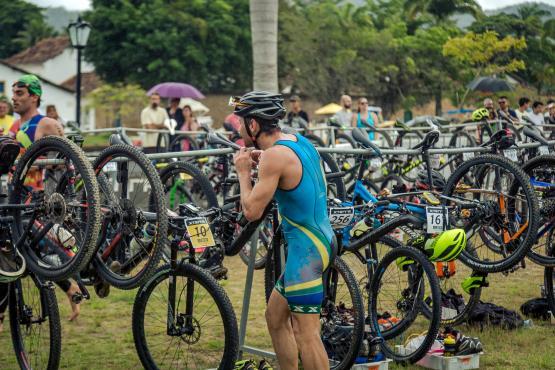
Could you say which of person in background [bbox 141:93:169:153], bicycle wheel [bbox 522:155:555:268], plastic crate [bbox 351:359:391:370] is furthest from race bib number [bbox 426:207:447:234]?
person in background [bbox 141:93:169:153]

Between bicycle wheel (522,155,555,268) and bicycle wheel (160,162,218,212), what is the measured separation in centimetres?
291

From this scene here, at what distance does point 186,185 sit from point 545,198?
3517 millimetres

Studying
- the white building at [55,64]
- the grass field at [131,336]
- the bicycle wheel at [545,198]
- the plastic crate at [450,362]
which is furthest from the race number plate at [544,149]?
the white building at [55,64]

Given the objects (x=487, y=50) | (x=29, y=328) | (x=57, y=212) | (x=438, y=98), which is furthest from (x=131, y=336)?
(x=438, y=98)

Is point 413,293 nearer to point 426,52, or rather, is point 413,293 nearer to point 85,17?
point 426,52

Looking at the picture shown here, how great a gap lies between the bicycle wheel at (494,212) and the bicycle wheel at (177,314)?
236 cm

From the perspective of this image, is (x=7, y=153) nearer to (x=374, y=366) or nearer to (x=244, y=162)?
(x=244, y=162)

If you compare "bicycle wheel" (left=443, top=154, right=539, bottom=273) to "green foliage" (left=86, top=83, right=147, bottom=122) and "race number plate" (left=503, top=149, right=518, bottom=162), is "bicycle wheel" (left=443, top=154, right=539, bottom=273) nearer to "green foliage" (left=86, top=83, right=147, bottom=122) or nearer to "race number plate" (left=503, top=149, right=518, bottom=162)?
"race number plate" (left=503, top=149, right=518, bottom=162)

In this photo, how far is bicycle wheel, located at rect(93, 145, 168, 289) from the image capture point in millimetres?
6246

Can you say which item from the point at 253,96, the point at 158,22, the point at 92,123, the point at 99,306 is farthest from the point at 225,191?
the point at 92,123

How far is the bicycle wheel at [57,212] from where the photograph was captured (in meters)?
6.04

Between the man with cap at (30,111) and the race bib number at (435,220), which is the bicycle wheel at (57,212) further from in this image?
the race bib number at (435,220)

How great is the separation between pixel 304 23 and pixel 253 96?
5480cm

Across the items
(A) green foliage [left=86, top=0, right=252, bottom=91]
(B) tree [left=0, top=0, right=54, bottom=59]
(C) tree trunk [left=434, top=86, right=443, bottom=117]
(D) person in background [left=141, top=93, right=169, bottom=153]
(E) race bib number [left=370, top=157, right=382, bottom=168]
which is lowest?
(E) race bib number [left=370, top=157, right=382, bottom=168]
